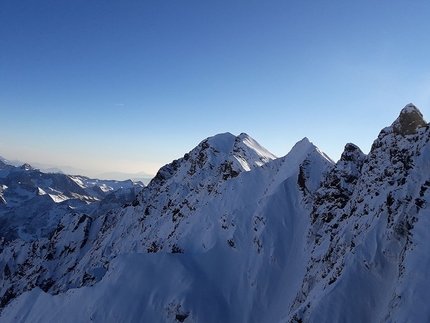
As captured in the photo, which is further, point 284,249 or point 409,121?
point 284,249

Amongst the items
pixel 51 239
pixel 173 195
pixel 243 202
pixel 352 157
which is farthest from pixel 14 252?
pixel 352 157

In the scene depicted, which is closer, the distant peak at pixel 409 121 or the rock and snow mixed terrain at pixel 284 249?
the rock and snow mixed terrain at pixel 284 249

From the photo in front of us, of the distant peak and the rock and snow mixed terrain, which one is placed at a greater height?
the distant peak

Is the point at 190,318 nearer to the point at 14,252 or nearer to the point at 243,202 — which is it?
the point at 243,202

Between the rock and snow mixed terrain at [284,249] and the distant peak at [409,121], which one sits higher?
the distant peak at [409,121]

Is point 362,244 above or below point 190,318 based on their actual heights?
above
